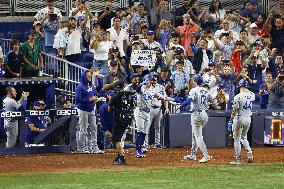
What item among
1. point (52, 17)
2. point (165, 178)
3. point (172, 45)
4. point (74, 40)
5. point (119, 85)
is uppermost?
point (52, 17)

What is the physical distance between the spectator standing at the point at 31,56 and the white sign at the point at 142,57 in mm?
2697

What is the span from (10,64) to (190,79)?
4997mm

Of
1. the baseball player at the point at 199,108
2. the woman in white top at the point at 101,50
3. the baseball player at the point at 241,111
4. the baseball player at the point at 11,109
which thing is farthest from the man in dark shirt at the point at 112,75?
the baseball player at the point at 241,111

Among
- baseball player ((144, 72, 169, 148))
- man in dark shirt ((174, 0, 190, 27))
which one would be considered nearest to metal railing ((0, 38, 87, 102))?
baseball player ((144, 72, 169, 148))

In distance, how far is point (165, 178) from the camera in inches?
742

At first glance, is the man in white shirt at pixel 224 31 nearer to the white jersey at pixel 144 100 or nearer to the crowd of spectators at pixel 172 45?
the crowd of spectators at pixel 172 45

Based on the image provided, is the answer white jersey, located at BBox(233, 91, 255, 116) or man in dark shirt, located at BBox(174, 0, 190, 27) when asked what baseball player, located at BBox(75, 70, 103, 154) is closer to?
white jersey, located at BBox(233, 91, 255, 116)

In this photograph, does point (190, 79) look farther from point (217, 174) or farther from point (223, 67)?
point (217, 174)

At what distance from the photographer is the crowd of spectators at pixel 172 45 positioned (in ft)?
84.9

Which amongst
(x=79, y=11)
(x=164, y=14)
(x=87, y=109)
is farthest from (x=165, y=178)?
(x=164, y=14)

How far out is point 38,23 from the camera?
2633cm

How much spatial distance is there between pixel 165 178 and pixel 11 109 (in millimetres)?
6449

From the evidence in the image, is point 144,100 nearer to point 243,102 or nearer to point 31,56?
point 243,102

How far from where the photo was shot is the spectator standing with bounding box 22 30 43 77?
2520 centimetres
